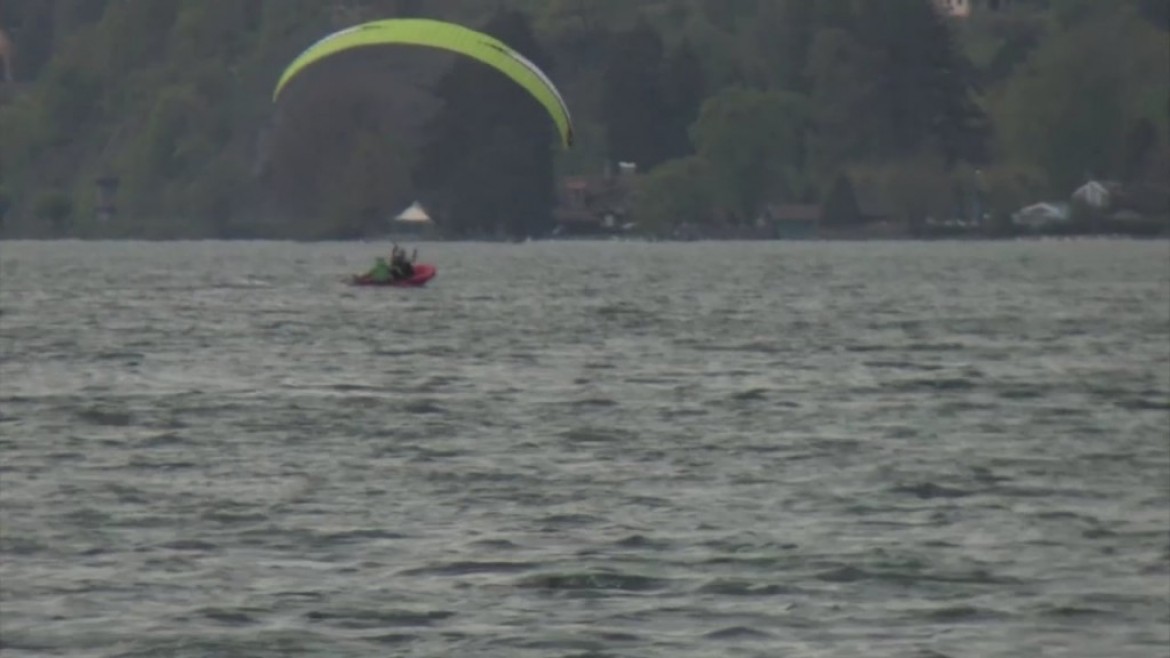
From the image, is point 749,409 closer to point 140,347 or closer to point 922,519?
point 922,519

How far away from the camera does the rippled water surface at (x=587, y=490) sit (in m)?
26.1

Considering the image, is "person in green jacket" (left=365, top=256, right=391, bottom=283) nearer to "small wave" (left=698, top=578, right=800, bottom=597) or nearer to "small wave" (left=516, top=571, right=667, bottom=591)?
"small wave" (left=516, top=571, right=667, bottom=591)

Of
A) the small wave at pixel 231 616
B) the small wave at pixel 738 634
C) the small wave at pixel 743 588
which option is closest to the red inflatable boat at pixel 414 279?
the small wave at pixel 743 588

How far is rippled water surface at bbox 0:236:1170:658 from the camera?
85.7 ft

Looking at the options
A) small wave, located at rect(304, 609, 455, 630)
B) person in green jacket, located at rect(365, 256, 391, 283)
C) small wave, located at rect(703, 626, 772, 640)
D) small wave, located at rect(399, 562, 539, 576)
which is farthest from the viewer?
person in green jacket, located at rect(365, 256, 391, 283)

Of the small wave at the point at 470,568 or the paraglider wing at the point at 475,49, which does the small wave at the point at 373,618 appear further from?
the paraglider wing at the point at 475,49

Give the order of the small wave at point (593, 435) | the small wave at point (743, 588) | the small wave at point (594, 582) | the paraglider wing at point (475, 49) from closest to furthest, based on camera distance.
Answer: the small wave at point (743, 588), the small wave at point (594, 582), the small wave at point (593, 435), the paraglider wing at point (475, 49)

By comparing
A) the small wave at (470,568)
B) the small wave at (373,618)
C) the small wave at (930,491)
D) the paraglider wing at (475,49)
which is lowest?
the small wave at (930,491)

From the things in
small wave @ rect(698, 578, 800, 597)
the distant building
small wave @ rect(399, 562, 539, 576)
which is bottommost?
the distant building

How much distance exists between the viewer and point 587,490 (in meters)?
34.5

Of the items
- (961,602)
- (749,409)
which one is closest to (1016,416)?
(749,409)

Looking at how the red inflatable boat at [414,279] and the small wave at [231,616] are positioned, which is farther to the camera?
the red inflatable boat at [414,279]

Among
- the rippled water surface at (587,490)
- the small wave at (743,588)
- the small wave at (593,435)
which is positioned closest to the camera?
the rippled water surface at (587,490)

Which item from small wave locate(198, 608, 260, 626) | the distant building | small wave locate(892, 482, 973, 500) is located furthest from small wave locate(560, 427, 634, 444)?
the distant building
